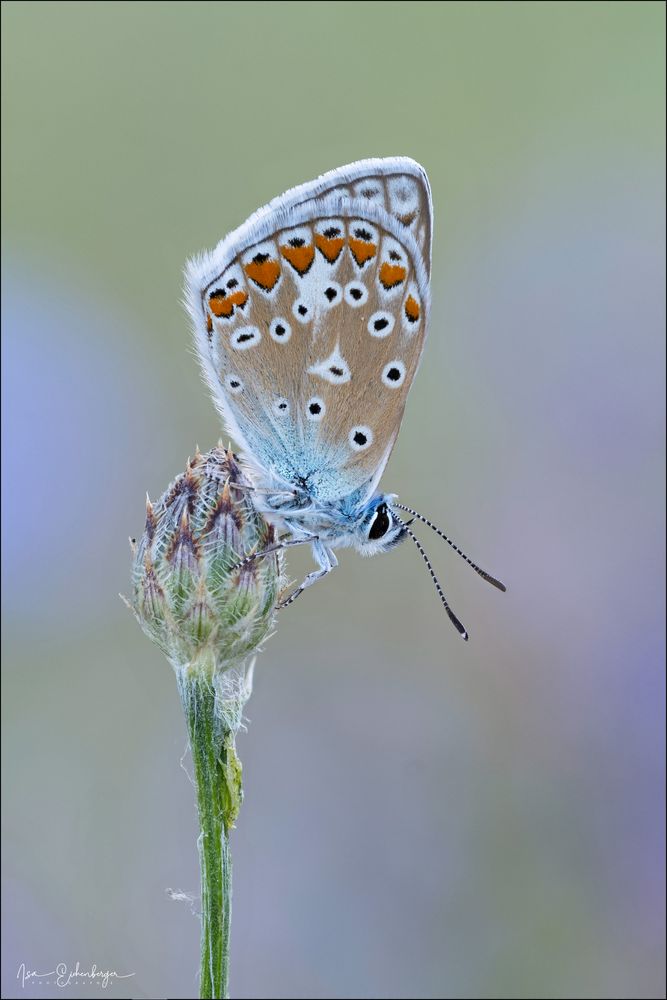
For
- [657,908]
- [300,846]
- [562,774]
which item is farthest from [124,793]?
[657,908]

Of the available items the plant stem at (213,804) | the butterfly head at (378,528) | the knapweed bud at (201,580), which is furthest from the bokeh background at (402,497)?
the butterfly head at (378,528)

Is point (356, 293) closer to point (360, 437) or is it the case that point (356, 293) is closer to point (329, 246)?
point (329, 246)

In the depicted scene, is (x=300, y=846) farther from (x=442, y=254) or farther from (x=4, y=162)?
(x=4, y=162)

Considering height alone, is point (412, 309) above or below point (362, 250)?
below

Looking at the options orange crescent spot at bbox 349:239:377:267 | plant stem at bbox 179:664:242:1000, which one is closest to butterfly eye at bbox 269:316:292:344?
orange crescent spot at bbox 349:239:377:267

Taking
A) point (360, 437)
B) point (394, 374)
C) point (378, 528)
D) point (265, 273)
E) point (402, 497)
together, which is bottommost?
point (402, 497)

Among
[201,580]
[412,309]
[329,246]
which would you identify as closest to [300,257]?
[329,246]

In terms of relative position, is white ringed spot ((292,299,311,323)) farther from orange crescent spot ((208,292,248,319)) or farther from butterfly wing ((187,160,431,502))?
orange crescent spot ((208,292,248,319))
